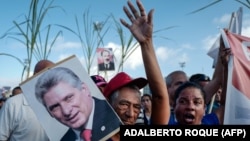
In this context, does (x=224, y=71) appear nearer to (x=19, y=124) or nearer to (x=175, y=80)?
(x=175, y=80)

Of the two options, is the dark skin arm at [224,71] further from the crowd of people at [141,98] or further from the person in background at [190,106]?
the person in background at [190,106]

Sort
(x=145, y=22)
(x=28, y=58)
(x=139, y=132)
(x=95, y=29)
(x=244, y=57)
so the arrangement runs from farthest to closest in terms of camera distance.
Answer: (x=95, y=29) → (x=28, y=58) → (x=244, y=57) → (x=145, y=22) → (x=139, y=132)

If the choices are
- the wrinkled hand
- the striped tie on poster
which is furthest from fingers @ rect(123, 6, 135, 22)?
the striped tie on poster

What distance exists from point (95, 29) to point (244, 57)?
491 centimetres

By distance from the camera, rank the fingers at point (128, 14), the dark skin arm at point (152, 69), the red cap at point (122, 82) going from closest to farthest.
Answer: the dark skin arm at point (152, 69) < the fingers at point (128, 14) < the red cap at point (122, 82)

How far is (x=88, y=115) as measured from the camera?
6.35 feet

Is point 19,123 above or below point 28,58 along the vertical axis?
below

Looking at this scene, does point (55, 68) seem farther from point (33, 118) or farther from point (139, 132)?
point (33, 118)

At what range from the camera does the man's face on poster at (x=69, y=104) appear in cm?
190

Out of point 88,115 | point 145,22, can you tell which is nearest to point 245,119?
point 145,22

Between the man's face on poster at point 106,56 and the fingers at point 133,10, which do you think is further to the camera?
the man's face on poster at point 106,56

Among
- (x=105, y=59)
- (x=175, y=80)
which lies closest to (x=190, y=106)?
(x=175, y=80)

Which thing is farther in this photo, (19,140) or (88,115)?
(19,140)

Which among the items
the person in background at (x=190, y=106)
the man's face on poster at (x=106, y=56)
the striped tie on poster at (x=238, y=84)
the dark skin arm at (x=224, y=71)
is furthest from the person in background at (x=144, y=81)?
the man's face on poster at (x=106, y=56)
